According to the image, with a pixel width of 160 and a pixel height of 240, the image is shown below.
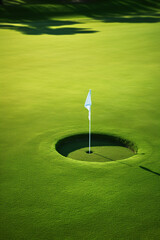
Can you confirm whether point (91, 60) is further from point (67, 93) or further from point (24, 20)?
point (24, 20)

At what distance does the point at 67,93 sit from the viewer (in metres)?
9.54

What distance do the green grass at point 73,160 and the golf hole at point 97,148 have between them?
0.53 feet

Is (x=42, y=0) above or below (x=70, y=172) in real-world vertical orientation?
above

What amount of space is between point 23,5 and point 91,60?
2817 centimetres

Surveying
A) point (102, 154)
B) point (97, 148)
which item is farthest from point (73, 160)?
point (97, 148)

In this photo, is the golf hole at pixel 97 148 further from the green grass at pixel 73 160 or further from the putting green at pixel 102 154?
the green grass at pixel 73 160

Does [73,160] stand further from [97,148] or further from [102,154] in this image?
[97,148]

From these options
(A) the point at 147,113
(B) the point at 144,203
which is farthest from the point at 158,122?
(B) the point at 144,203

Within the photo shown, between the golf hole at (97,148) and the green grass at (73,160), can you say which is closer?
the green grass at (73,160)

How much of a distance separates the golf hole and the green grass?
0.16 m

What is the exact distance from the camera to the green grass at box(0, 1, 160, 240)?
4.01m

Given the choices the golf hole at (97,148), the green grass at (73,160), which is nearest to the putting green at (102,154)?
the golf hole at (97,148)

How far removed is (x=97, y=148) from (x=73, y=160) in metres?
0.69

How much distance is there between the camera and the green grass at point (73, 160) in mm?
4012
